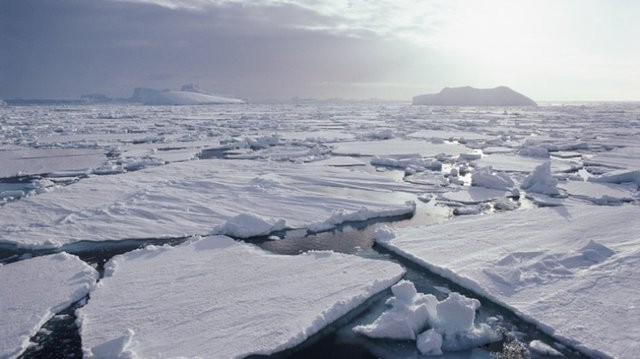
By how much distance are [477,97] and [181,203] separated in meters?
95.5

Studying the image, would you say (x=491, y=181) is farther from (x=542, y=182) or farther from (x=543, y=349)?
(x=543, y=349)

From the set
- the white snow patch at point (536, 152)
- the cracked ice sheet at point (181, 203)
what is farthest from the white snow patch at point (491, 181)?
the white snow patch at point (536, 152)

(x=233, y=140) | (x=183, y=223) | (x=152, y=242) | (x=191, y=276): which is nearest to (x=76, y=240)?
(x=152, y=242)

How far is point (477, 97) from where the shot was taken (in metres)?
95.5

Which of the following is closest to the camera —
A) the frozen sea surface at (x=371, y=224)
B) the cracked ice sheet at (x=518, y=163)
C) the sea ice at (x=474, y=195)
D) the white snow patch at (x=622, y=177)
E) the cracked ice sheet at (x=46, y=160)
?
the frozen sea surface at (x=371, y=224)

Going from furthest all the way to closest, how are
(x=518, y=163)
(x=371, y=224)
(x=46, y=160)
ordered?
(x=46, y=160), (x=518, y=163), (x=371, y=224)

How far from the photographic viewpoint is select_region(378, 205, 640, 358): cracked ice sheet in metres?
4.46

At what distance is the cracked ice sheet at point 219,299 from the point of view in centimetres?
418

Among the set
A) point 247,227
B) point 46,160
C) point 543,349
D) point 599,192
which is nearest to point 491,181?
point 599,192

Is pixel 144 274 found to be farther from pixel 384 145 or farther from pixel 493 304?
pixel 384 145

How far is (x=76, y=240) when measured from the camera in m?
7.04

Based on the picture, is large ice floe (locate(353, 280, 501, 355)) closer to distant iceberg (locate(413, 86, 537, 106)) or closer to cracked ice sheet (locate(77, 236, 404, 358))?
cracked ice sheet (locate(77, 236, 404, 358))

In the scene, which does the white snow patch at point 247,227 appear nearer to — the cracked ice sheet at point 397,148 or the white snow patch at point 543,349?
the white snow patch at point 543,349

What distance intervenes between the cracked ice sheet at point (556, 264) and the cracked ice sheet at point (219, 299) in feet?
3.46
